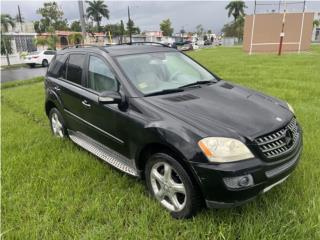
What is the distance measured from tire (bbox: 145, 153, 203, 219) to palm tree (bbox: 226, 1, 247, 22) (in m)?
73.9

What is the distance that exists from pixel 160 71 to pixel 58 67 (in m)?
2.10

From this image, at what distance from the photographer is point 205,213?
2791 millimetres

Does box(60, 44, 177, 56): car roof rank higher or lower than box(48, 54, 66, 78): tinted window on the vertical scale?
higher

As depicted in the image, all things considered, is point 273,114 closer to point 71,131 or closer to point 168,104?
point 168,104

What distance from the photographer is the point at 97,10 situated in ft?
244

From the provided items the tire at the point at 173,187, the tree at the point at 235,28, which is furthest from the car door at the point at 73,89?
the tree at the point at 235,28

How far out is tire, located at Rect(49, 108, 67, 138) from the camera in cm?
484

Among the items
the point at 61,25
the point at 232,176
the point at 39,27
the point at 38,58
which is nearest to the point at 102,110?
the point at 232,176

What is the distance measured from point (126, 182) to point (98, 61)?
159cm

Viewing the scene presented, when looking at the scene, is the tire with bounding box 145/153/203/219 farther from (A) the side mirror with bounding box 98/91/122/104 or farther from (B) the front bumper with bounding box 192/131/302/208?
(A) the side mirror with bounding box 98/91/122/104

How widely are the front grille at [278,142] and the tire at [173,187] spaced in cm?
67

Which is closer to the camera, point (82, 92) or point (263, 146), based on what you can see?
point (263, 146)

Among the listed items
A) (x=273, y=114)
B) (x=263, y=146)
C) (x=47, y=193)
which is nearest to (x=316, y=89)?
(x=273, y=114)

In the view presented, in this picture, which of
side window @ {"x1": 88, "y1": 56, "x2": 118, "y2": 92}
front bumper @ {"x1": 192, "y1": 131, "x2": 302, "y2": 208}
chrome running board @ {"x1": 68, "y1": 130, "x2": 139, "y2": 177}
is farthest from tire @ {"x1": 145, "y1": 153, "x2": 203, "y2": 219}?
side window @ {"x1": 88, "y1": 56, "x2": 118, "y2": 92}
